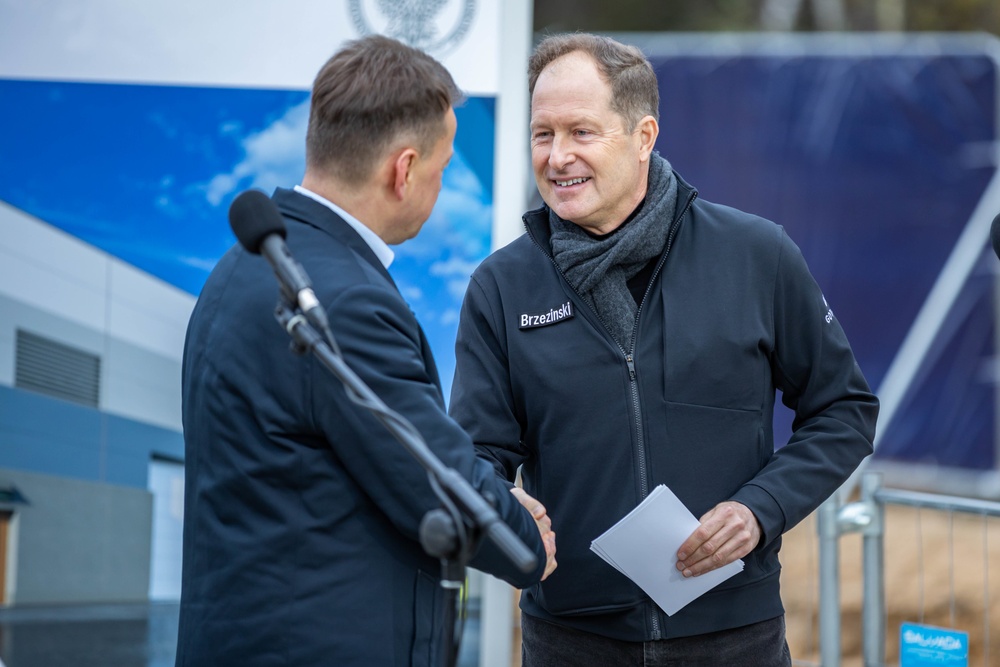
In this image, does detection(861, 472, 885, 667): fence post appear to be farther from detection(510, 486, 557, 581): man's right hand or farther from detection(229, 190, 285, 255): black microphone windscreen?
detection(229, 190, 285, 255): black microphone windscreen

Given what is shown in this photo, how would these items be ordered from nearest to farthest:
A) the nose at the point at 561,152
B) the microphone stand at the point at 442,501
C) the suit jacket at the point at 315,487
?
the microphone stand at the point at 442,501, the suit jacket at the point at 315,487, the nose at the point at 561,152

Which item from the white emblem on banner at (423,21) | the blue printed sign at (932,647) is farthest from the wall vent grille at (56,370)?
the blue printed sign at (932,647)

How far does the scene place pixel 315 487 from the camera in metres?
1.97

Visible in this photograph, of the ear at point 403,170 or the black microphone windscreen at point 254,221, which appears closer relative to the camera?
the black microphone windscreen at point 254,221

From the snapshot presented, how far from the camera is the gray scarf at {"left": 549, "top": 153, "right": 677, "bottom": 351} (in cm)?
264

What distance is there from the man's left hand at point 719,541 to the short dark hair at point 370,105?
982 millimetres

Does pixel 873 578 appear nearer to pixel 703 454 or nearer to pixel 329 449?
pixel 703 454

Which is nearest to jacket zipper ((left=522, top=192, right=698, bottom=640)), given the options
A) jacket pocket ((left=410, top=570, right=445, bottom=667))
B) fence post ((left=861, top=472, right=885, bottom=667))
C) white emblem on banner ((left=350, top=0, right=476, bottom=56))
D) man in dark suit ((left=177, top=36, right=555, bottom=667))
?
man in dark suit ((left=177, top=36, right=555, bottom=667))

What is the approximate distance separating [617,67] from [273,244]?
3.96ft

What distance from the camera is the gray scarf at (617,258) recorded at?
2.64 m

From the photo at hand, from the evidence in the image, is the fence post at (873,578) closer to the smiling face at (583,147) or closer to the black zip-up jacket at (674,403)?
the black zip-up jacket at (674,403)

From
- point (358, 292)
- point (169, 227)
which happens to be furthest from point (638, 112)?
point (169, 227)

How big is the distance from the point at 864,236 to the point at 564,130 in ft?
17.6

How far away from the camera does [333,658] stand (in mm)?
1949
